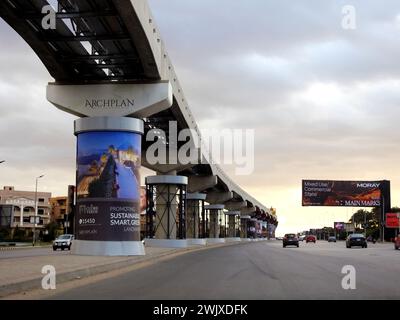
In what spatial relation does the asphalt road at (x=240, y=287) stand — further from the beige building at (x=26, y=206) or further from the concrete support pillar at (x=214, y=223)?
the beige building at (x=26, y=206)

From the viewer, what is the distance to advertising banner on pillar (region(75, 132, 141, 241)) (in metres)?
27.8

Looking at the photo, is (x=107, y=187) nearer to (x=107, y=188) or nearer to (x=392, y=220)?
(x=107, y=188)

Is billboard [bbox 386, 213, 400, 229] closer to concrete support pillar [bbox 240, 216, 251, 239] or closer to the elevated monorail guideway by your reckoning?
concrete support pillar [bbox 240, 216, 251, 239]

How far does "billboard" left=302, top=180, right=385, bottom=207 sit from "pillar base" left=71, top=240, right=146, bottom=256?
75066mm

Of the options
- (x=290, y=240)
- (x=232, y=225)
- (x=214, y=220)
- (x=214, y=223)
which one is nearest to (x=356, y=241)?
(x=290, y=240)

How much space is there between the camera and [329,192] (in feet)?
332

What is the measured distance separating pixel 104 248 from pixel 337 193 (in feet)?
258

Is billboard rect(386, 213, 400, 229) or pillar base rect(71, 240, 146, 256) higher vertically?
billboard rect(386, 213, 400, 229)

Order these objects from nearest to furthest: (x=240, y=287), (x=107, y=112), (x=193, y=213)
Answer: (x=240, y=287)
(x=107, y=112)
(x=193, y=213)

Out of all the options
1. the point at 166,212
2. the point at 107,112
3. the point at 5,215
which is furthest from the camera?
the point at 5,215

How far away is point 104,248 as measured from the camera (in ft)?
89.7

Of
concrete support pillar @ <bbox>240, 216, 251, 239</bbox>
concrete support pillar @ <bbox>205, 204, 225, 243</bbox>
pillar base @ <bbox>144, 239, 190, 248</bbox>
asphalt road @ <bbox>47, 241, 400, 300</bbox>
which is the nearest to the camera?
asphalt road @ <bbox>47, 241, 400, 300</bbox>

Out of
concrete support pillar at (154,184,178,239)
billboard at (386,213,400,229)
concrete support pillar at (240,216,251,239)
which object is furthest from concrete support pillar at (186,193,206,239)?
concrete support pillar at (240,216,251,239)
